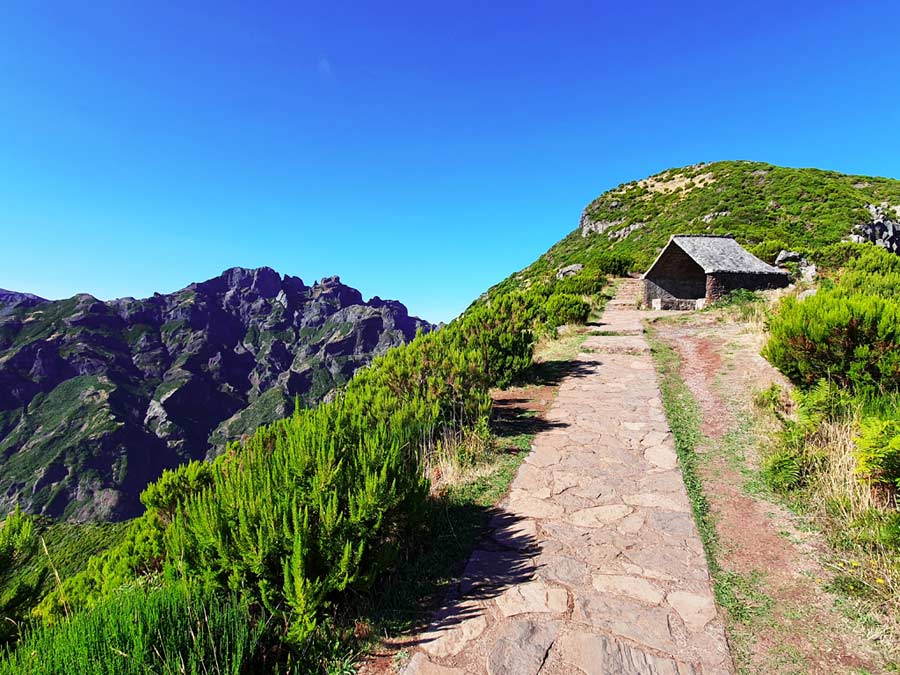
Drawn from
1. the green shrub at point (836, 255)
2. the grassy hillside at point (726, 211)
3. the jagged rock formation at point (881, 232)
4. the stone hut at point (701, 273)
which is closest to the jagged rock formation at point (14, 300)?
the grassy hillside at point (726, 211)

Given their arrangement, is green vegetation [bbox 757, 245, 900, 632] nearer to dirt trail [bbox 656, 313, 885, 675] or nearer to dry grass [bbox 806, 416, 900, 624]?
dry grass [bbox 806, 416, 900, 624]

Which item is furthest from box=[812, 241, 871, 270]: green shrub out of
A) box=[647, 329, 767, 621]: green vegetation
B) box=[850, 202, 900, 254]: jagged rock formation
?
box=[647, 329, 767, 621]: green vegetation

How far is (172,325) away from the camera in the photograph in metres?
169

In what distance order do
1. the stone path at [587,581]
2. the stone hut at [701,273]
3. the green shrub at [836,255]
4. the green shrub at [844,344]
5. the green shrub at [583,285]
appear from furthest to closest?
1. the green shrub at [583,285]
2. the green shrub at [836,255]
3. the stone hut at [701,273]
4. the green shrub at [844,344]
5. the stone path at [587,581]

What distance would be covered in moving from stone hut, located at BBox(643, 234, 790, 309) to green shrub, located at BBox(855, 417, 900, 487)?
45.5ft

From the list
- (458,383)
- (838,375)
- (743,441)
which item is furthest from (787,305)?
(458,383)

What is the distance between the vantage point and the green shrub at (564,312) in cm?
1356

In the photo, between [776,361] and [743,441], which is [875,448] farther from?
[776,361]

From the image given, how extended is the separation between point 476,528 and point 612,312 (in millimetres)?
15648

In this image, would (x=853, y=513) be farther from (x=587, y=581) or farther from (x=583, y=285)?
(x=583, y=285)

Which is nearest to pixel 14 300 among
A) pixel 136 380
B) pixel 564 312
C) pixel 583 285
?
pixel 136 380

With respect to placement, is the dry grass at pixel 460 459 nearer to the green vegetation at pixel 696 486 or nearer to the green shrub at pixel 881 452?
the green vegetation at pixel 696 486

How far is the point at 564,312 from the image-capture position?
1378 cm

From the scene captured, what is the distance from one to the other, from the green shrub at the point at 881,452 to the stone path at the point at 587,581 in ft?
4.31
